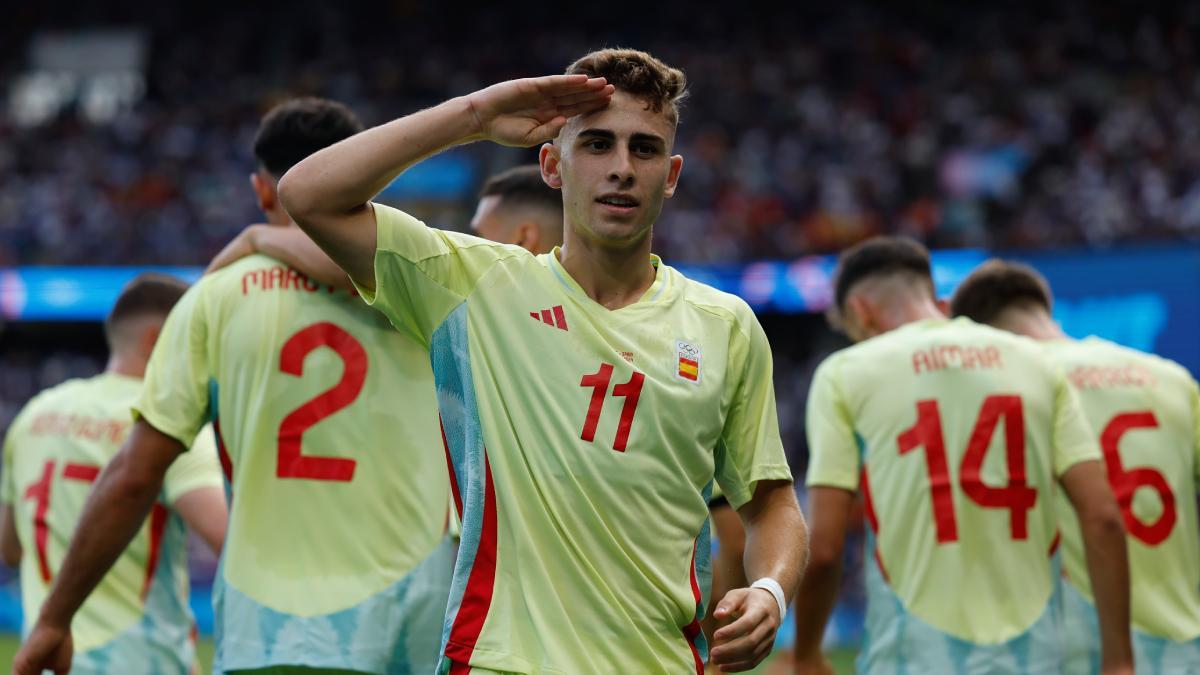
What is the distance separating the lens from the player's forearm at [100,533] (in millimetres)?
4402

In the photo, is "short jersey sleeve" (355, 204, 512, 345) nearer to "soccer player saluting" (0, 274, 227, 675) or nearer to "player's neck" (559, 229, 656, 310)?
"player's neck" (559, 229, 656, 310)

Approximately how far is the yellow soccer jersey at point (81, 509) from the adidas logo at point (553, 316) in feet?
8.42

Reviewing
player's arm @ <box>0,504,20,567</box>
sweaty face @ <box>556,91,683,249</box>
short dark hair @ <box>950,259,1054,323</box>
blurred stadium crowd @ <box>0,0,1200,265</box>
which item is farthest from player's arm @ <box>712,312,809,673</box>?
blurred stadium crowd @ <box>0,0,1200,265</box>

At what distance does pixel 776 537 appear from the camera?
11.6ft

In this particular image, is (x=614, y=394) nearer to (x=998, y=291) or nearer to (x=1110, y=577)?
(x=1110, y=577)

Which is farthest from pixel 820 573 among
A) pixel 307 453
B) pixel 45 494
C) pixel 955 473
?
pixel 45 494

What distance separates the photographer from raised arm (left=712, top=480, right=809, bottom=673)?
9.96ft

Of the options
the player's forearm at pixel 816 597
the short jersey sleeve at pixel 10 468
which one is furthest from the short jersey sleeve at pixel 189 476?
the player's forearm at pixel 816 597

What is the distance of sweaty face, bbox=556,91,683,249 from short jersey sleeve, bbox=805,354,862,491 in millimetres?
2070

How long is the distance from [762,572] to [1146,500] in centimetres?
314

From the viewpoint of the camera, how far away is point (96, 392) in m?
6.19

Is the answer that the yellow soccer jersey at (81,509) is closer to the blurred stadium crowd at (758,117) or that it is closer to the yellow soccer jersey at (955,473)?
the yellow soccer jersey at (955,473)

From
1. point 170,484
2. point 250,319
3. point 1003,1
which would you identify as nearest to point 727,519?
point 250,319

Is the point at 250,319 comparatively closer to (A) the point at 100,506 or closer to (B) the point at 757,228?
(A) the point at 100,506
